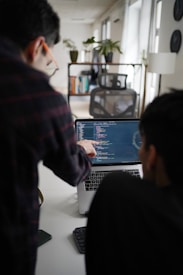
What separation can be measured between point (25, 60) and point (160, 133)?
37 centimetres

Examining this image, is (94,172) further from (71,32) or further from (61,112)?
(71,32)

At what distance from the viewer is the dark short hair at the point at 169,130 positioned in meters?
0.63

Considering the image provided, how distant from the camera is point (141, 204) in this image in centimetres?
58

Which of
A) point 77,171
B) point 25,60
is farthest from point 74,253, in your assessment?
point 25,60

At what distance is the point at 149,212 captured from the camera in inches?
22.4

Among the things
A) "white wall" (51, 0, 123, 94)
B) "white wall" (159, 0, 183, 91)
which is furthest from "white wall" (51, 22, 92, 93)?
"white wall" (159, 0, 183, 91)

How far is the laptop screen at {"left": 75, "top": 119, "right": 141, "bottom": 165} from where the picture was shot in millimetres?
1379

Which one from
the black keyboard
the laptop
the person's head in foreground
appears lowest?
the black keyboard

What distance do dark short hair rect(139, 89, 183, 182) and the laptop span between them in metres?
0.68

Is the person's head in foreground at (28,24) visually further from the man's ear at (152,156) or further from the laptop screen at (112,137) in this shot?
the laptop screen at (112,137)

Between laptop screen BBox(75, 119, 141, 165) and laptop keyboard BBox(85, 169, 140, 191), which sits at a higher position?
laptop screen BBox(75, 119, 141, 165)

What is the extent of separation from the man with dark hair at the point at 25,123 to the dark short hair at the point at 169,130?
21 centimetres

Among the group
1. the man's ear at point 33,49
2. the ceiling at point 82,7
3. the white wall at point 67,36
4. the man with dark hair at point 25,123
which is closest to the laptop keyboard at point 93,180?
the man with dark hair at point 25,123

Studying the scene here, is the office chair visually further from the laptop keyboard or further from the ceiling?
the ceiling
